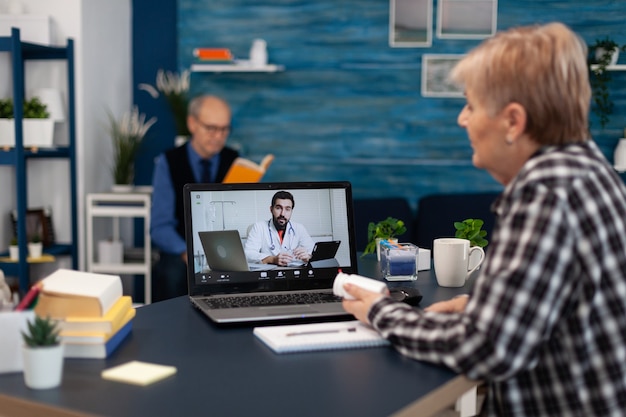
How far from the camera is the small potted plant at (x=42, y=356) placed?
1.29 m

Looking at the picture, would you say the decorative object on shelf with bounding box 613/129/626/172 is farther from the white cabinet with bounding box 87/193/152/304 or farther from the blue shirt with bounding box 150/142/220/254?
the white cabinet with bounding box 87/193/152/304

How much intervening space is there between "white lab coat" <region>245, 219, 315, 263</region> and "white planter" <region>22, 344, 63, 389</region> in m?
0.73

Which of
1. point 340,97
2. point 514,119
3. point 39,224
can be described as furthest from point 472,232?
point 39,224

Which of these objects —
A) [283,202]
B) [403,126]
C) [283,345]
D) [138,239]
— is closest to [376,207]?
[403,126]

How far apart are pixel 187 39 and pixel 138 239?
1.32 metres

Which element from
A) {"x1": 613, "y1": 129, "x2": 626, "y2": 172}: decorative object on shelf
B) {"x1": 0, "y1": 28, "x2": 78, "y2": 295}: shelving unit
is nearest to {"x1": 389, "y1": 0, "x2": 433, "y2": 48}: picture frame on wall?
{"x1": 613, "y1": 129, "x2": 626, "y2": 172}: decorative object on shelf

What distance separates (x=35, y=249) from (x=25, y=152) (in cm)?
54

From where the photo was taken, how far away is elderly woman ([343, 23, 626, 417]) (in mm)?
1187

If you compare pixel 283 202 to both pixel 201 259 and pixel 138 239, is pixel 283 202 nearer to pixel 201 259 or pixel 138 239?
pixel 201 259

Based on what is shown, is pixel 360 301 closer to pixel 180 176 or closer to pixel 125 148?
pixel 180 176

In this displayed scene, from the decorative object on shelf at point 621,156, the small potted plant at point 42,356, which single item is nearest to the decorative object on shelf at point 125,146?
the decorative object on shelf at point 621,156

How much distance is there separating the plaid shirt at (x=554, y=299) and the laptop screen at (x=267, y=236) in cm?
74

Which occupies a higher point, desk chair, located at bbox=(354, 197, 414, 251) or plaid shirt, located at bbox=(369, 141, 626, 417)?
plaid shirt, located at bbox=(369, 141, 626, 417)

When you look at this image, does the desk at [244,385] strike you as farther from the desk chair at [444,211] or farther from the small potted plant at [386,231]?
the desk chair at [444,211]
